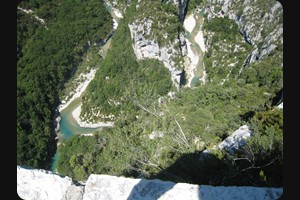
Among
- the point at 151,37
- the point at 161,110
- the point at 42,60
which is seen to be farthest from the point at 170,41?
the point at 161,110

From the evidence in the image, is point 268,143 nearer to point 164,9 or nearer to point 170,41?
point 170,41

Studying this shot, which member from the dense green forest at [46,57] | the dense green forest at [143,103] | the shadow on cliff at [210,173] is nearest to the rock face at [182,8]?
the dense green forest at [143,103]

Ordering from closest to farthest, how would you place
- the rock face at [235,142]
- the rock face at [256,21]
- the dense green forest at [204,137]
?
1. the dense green forest at [204,137]
2. the rock face at [235,142]
3. the rock face at [256,21]

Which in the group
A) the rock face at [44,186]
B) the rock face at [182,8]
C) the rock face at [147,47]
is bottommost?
the rock face at [44,186]

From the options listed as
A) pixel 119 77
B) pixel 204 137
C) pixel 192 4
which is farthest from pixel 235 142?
pixel 192 4

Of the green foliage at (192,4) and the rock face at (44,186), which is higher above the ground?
the green foliage at (192,4)

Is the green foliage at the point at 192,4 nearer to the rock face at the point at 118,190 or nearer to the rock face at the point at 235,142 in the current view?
the rock face at the point at 235,142
